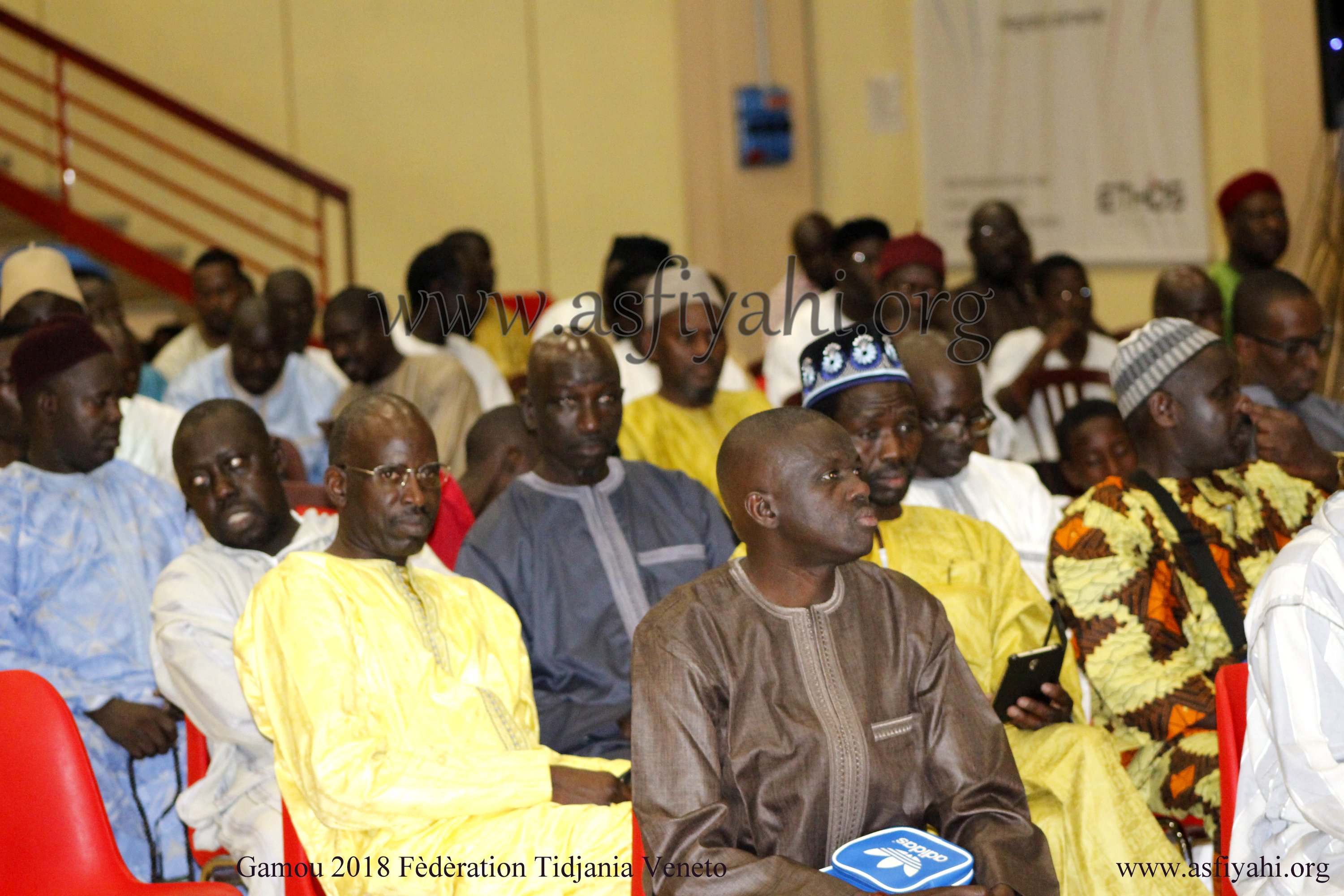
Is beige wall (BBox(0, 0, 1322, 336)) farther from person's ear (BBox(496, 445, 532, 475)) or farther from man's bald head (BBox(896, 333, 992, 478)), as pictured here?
man's bald head (BBox(896, 333, 992, 478))

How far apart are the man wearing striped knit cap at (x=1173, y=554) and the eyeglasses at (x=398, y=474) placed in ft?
4.41

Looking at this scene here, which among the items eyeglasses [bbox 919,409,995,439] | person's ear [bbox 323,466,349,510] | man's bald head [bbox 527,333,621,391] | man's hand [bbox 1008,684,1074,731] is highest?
man's bald head [bbox 527,333,621,391]

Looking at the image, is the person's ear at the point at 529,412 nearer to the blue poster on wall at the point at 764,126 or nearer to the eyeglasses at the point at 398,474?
the eyeglasses at the point at 398,474

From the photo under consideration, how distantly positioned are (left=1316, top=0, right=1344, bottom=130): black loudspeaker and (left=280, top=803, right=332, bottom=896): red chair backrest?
5077 mm

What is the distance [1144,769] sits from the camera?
2922 mm

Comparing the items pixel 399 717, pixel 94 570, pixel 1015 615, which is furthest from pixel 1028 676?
pixel 94 570

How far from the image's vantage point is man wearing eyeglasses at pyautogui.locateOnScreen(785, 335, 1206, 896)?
2.66 meters

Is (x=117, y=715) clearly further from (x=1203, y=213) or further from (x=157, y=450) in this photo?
(x=1203, y=213)

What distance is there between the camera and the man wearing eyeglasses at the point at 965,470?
139 inches

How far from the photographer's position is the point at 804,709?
227cm

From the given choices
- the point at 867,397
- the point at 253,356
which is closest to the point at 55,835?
the point at 867,397

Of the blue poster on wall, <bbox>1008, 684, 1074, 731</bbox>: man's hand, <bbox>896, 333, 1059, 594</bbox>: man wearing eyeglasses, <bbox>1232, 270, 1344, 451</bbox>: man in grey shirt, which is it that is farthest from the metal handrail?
<bbox>1008, 684, 1074, 731</bbox>: man's hand

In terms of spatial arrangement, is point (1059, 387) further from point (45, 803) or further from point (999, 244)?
point (45, 803)

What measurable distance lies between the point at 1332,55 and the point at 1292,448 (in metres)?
2.97
